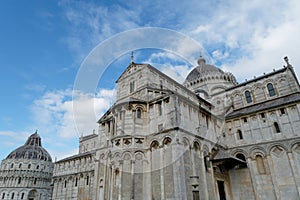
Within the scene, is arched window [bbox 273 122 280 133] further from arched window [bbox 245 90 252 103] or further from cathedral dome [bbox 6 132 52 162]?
cathedral dome [bbox 6 132 52 162]

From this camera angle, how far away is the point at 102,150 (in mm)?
21797

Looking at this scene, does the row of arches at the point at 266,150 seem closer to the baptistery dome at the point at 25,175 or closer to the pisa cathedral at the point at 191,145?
the pisa cathedral at the point at 191,145

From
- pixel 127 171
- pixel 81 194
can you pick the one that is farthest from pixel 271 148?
pixel 81 194

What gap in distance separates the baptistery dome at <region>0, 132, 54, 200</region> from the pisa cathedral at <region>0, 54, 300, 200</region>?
1938 inches

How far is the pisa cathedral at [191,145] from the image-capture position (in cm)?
1653

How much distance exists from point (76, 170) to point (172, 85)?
2395cm

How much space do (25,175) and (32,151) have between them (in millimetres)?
7788

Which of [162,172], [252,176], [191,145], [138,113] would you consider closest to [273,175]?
[252,176]

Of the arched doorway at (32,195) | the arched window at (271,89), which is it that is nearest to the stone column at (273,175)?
the arched window at (271,89)

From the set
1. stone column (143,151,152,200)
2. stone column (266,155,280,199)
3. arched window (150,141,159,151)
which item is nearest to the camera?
stone column (143,151,152,200)

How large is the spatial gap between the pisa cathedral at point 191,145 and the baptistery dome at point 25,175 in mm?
49214

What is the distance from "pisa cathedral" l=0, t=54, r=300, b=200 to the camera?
1653cm

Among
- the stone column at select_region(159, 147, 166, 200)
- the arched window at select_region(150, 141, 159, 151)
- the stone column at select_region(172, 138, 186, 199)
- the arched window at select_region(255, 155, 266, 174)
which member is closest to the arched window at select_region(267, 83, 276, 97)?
the arched window at select_region(255, 155, 266, 174)

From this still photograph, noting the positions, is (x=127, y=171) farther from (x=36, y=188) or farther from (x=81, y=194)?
(x=36, y=188)
